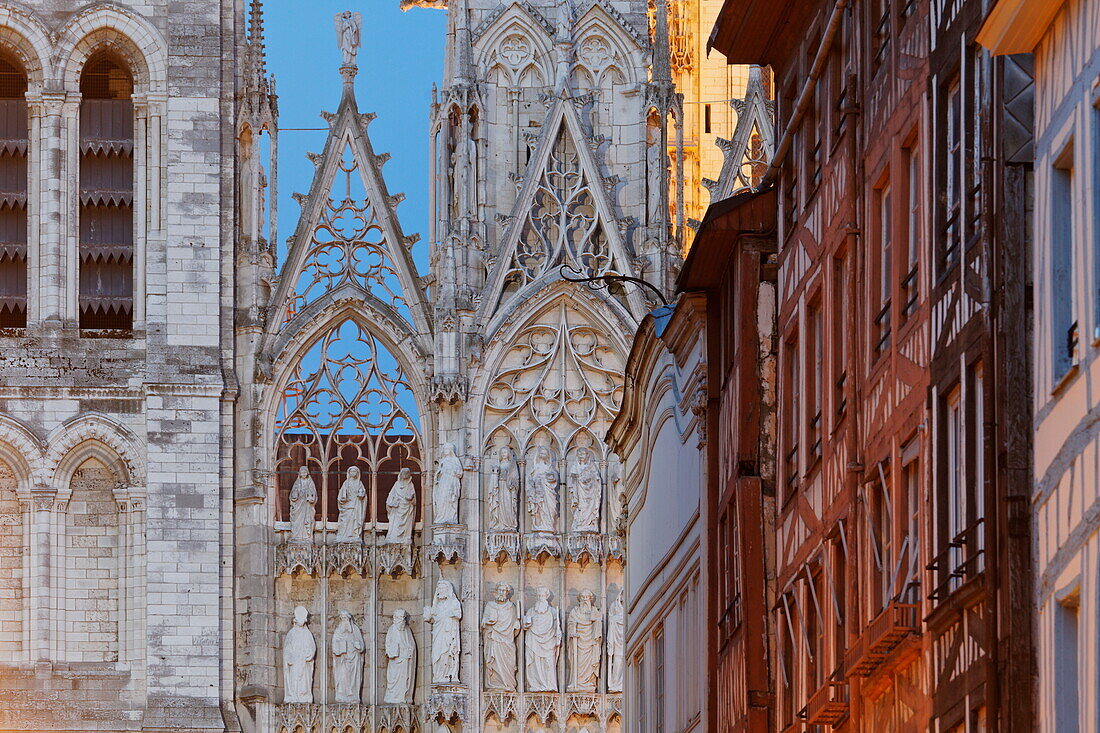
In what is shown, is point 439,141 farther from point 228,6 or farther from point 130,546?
point 130,546

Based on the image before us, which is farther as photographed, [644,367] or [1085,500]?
[644,367]

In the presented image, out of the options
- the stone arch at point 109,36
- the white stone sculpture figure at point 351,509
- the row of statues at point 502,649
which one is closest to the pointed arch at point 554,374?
the white stone sculpture figure at point 351,509

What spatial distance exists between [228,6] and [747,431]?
756 inches

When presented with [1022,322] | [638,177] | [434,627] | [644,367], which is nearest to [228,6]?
[638,177]

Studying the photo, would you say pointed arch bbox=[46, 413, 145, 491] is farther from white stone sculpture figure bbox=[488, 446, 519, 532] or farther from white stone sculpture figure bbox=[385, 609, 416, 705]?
white stone sculpture figure bbox=[488, 446, 519, 532]

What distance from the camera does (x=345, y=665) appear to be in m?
37.5

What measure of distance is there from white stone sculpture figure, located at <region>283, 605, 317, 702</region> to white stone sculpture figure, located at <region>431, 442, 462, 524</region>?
2.34m

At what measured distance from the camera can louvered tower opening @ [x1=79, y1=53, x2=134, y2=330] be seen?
39.3 metres

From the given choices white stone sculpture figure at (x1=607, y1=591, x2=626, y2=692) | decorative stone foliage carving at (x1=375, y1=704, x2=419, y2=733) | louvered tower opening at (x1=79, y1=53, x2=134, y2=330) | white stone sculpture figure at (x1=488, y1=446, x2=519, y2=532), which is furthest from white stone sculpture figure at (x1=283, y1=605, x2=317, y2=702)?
louvered tower opening at (x1=79, y1=53, x2=134, y2=330)

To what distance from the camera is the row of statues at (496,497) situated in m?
37.7

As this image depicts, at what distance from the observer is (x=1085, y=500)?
13.0 metres

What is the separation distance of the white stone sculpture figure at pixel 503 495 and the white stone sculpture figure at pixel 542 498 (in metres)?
0.22

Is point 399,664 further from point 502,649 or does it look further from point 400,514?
point 400,514

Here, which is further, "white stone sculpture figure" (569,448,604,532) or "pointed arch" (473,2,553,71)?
"pointed arch" (473,2,553,71)
